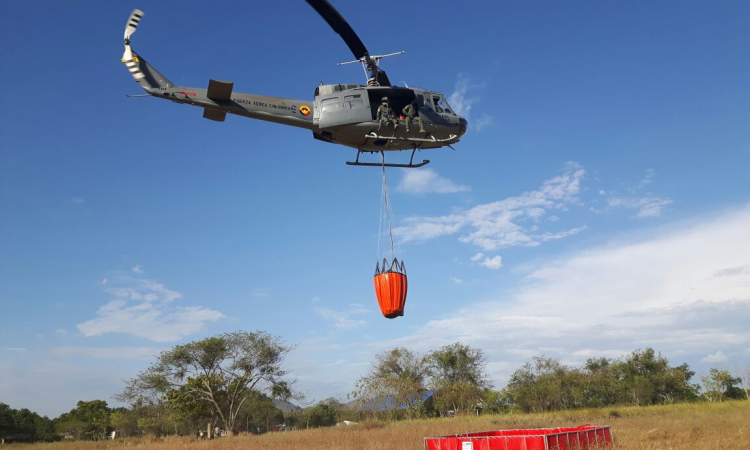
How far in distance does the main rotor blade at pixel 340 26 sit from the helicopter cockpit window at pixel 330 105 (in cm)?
243

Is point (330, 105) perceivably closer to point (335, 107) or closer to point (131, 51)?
point (335, 107)

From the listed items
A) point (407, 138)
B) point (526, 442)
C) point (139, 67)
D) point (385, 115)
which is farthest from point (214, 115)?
point (526, 442)

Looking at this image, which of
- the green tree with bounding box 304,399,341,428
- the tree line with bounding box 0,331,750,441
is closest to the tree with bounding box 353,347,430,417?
the tree line with bounding box 0,331,750,441

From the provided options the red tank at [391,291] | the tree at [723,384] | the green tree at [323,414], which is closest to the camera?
the red tank at [391,291]

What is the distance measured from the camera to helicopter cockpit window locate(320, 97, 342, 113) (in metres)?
14.9

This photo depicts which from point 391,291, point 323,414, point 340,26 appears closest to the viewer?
point 391,291

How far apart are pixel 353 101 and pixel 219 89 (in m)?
3.78

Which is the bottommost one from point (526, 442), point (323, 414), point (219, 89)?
point (323, 414)

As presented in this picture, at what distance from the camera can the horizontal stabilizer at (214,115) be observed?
15.2 m

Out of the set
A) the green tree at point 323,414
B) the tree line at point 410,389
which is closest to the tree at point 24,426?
the tree line at point 410,389

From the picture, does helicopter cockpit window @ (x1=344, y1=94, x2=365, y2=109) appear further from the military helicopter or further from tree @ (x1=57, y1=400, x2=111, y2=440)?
tree @ (x1=57, y1=400, x2=111, y2=440)

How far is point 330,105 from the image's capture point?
1494cm

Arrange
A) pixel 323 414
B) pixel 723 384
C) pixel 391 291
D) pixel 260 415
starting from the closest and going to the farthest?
pixel 391 291 → pixel 723 384 → pixel 260 415 → pixel 323 414

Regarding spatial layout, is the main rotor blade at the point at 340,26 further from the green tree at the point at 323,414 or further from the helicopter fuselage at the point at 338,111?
the green tree at the point at 323,414
